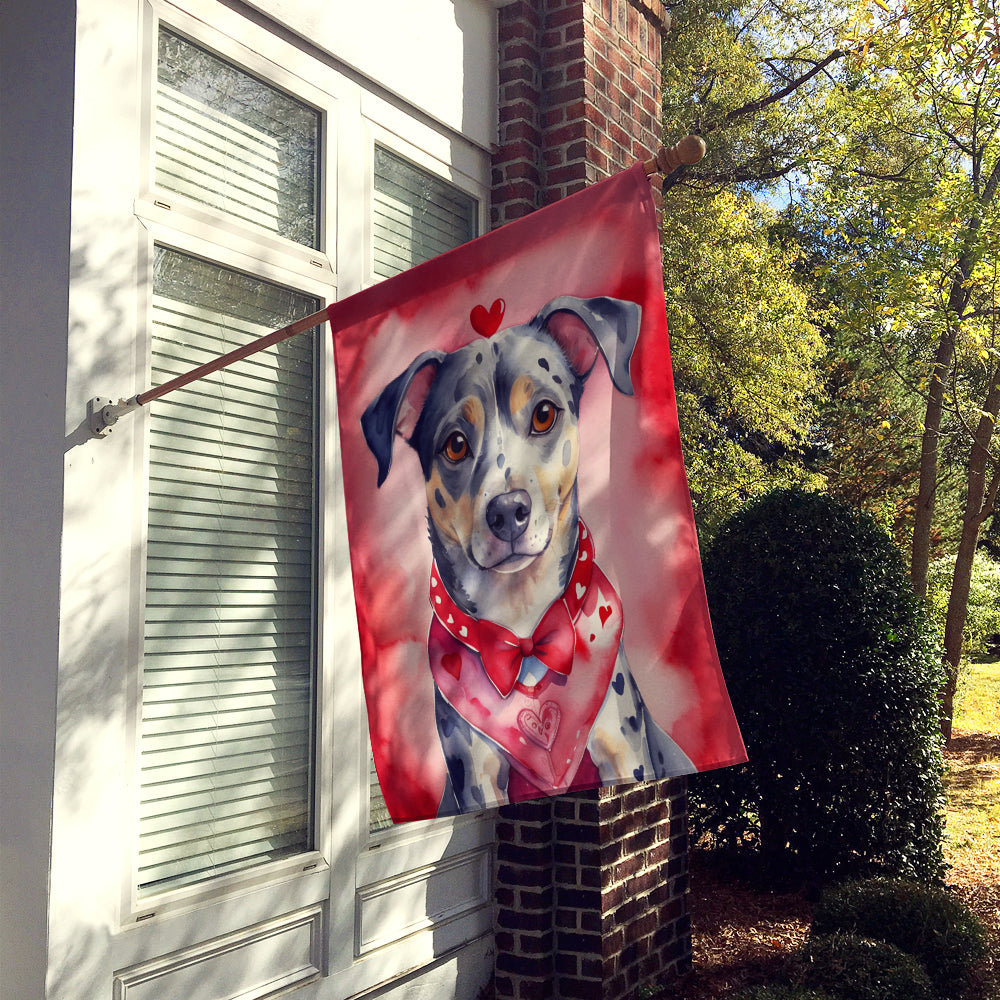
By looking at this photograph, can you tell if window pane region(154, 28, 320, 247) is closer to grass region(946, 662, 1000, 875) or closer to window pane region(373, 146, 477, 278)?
window pane region(373, 146, 477, 278)

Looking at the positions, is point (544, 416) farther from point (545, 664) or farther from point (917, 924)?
point (917, 924)

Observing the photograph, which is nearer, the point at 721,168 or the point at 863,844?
the point at 863,844

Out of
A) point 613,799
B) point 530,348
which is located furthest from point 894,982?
point 530,348

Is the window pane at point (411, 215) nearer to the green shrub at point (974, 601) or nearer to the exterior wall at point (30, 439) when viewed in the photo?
the exterior wall at point (30, 439)

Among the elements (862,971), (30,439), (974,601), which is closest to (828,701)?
(862,971)

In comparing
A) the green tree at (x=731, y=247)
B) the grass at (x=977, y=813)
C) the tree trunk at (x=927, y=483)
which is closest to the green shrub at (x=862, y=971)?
the grass at (x=977, y=813)

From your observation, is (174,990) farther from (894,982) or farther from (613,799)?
(894,982)

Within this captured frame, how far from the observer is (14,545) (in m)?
2.91

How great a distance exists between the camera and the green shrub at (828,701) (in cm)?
595

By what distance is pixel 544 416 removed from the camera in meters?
2.56

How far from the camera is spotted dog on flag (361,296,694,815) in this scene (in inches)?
98.2

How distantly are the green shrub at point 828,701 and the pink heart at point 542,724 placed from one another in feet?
12.8

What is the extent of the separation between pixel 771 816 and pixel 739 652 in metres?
1.02

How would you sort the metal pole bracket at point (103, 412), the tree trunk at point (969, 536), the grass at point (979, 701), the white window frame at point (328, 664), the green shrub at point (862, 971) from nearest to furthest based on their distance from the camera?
the metal pole bracket at point (103, 412)
the white window frame at point (328, 664)
the green shrub at point (862, 971)
the tree trunk at point (969, 536)
the grass at point (979, 701)
